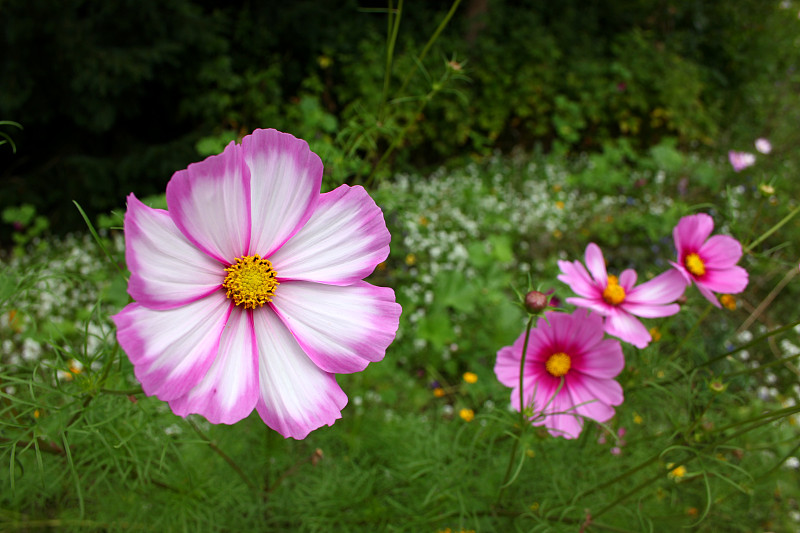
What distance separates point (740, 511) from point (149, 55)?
2.36 metres

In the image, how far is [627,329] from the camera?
0.72 m

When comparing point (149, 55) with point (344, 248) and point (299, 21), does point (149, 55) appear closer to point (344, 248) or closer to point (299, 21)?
point (299, 21)

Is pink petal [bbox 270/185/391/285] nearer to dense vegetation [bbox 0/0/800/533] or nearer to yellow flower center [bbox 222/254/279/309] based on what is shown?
yellow flower center [bbox 222/254/279/309]

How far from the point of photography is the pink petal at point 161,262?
1.39 ft

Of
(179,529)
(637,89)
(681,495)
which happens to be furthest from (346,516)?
(637,89)

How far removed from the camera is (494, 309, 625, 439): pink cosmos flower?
0.72 m

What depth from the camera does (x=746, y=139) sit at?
3.54m

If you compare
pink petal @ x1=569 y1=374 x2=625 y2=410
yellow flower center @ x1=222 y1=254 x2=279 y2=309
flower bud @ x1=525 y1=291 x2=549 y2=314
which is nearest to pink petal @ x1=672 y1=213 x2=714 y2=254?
pink petal @ x1=569 y1=374 x2=625 y2=410

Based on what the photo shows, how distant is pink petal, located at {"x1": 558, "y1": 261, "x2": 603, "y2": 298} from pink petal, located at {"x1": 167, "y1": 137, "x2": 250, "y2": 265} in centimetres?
44

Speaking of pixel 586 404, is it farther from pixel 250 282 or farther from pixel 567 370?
pixel 250 282

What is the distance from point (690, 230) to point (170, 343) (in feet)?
2.37

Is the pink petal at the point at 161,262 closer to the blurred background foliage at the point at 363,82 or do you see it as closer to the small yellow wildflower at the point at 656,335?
the blurred background foliage at the point at 363,82

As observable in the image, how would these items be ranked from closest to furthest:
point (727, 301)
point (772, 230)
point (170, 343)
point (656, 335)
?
point (170, 343), point (772, 230), point (656, 335), point (727, 301)

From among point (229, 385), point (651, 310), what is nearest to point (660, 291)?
point (651, 310)
